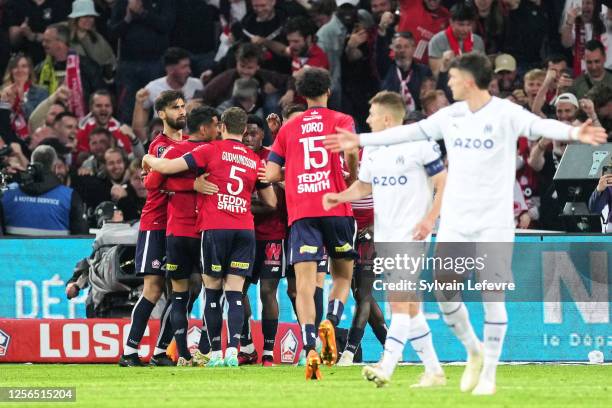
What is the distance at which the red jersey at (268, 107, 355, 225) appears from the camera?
12719 mm

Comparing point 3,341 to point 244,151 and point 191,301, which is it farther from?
point 244,151

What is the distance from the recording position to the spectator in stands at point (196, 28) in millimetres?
21656

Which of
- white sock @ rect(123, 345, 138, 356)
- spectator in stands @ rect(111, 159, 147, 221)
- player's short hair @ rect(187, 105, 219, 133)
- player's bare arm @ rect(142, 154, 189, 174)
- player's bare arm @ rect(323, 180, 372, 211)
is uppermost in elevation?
player's short hair @ rect(187, 105, 219, 133)

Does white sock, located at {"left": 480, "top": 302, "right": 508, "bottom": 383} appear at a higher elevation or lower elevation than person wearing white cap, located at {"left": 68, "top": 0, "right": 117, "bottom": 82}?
lower

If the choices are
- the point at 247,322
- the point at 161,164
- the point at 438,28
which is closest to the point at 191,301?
the point at 247,322

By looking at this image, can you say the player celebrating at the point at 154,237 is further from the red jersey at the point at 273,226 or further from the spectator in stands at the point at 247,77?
the spectator in stands at the point at 247,77

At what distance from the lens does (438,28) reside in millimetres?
20078

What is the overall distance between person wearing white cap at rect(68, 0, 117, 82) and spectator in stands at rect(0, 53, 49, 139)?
816mm

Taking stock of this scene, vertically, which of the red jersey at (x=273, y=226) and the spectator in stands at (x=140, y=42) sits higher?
the spectator in stands at (x=140, y=42)

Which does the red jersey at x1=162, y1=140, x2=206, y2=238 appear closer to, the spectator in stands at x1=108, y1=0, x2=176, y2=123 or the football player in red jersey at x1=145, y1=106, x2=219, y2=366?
the football player in red jersey at x1=145, y1=106, x2=219, y2=366

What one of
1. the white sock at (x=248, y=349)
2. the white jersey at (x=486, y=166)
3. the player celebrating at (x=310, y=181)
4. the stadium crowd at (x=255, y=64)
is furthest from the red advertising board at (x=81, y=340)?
the white jersey at (x=486, y=166)

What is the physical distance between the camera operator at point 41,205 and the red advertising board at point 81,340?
4.94ft

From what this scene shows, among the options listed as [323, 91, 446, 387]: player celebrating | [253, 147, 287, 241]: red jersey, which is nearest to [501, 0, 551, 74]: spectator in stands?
[253, 147, 287, 241]: red jersey

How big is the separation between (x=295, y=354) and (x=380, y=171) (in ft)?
14.6
